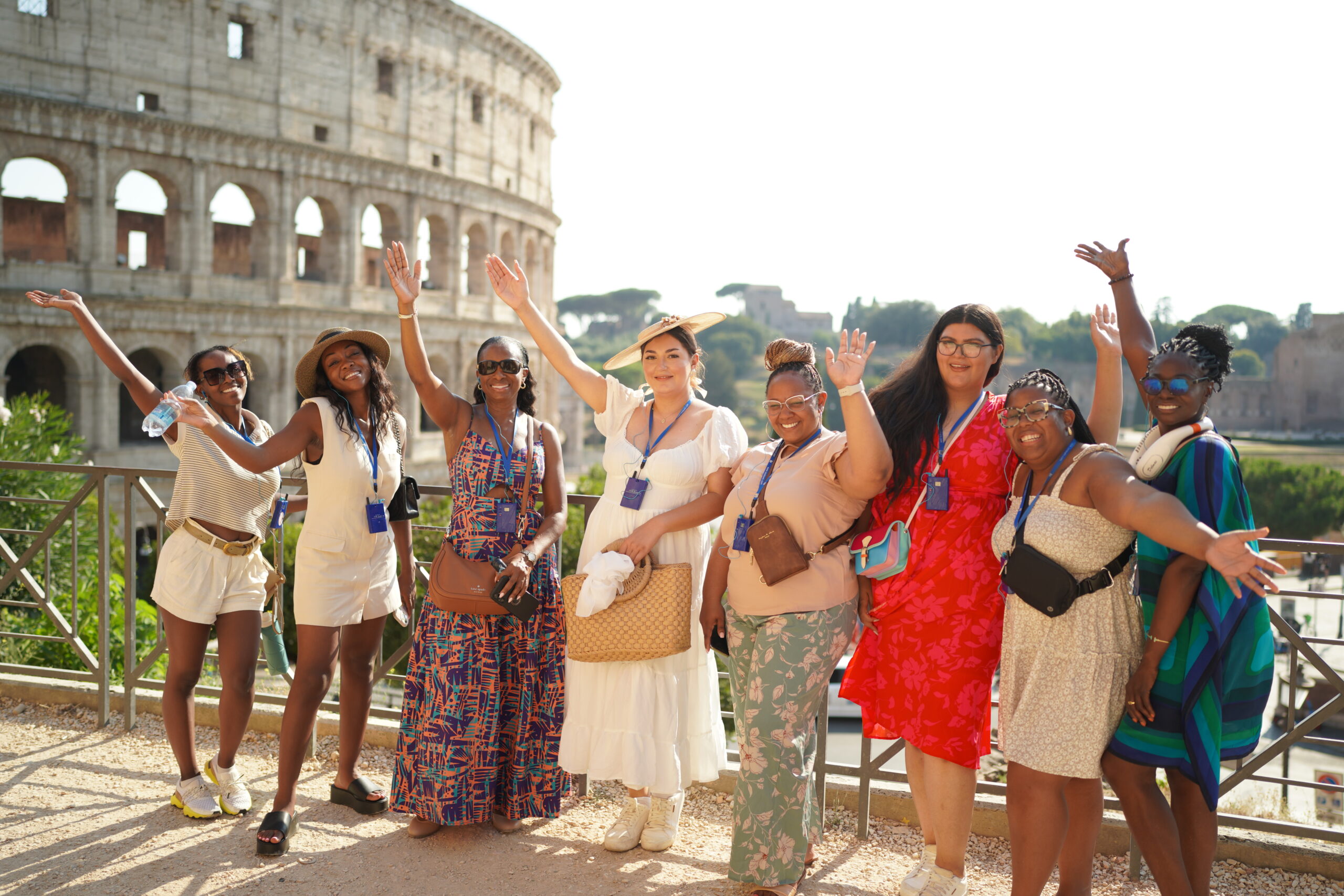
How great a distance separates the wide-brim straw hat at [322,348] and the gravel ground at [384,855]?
166 cm

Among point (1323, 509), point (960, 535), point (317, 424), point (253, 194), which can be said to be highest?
point (253, 194)

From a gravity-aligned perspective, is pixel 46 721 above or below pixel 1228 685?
below

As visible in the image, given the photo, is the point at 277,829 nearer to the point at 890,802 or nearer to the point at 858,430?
the point at 890,802

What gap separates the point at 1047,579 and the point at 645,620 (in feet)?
4.21

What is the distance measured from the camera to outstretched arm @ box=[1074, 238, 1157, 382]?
10.3 ft

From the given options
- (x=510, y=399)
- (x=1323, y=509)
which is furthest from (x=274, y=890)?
(x=1323, y=509)

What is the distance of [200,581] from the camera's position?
3611 millimetres

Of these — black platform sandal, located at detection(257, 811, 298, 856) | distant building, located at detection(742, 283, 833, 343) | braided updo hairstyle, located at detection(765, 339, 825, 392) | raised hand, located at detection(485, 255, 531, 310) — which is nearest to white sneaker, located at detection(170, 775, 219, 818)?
black platform sandal, located at detection(257, 811, 298, 856)

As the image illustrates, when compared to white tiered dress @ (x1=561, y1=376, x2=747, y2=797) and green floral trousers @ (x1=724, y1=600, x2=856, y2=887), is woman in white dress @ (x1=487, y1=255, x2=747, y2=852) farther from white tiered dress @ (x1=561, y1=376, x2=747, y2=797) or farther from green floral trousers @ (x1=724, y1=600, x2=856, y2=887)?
green floral trousers @ (x1=724, y1=600, x2=856, y2=887)

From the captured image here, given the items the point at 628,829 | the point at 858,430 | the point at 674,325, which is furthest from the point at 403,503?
the point at 858,430

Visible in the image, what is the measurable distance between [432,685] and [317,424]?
1024mm

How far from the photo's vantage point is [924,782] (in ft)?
9.96

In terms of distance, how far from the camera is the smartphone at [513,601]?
11.0ft

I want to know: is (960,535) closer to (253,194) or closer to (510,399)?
(510,399)
